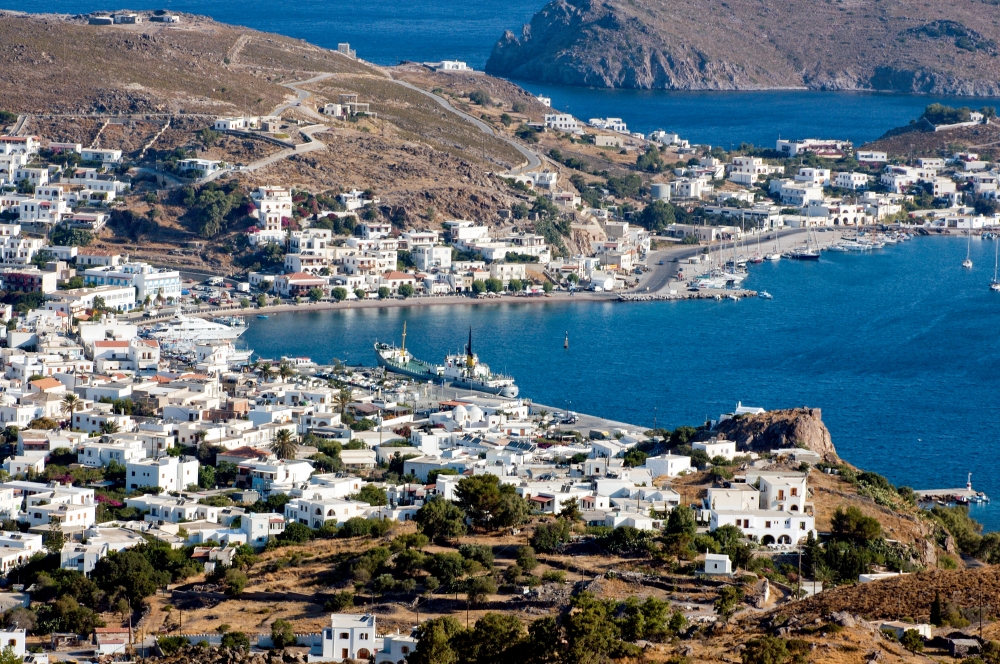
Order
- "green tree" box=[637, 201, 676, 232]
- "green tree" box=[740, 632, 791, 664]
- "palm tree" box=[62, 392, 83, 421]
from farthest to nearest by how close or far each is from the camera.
Result: "green tree" box=[637, 201, 676, 232]
"palm tree" box=[62, 392, 83, 421]
"green tree" box=[740, 632, 791, 664]

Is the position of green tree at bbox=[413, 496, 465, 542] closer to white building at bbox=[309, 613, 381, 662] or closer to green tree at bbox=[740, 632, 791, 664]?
white building at bbox=[309, 613, 381, 662]

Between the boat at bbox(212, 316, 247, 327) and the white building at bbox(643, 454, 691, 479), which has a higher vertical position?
the boat at bbox(212, 316, 247, 327)

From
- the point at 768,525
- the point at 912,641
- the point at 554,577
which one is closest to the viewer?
the point at 912,641

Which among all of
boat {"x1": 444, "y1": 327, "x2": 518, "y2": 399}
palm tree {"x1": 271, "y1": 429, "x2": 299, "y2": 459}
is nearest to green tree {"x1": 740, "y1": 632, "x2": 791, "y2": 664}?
palm tree {"x1": 271, "y1": 429, "x2": 299, "y2": 459}

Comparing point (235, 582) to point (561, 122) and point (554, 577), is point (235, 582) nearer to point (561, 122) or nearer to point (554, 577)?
point (554, 577)

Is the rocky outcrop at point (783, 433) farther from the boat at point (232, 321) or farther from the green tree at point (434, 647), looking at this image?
the boat at point (232, 321)

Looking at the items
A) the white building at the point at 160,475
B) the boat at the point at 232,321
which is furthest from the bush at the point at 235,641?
the boat at the point at 232,321

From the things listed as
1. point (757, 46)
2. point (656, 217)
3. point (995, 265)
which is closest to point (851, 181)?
point (656, 217)
